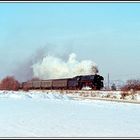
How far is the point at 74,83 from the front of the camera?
183 feet

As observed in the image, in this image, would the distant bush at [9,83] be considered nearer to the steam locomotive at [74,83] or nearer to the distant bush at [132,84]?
the steam locomotive at [74,83]

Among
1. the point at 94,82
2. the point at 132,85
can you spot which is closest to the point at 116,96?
the point at 132,85

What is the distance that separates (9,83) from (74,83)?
3569cm

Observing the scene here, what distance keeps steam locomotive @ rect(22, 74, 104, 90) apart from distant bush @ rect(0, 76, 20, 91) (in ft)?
41.1

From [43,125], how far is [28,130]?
133 centimetres

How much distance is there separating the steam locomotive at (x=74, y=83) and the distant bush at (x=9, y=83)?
12535 millimetres

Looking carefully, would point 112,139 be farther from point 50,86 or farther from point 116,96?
point 50,86

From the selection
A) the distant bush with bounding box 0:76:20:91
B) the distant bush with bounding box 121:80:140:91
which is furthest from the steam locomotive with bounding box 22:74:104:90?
the distant bush with bounding box 0:76:20:91

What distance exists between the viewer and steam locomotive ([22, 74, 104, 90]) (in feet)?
170

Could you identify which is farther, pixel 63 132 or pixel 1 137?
pixel 63 132

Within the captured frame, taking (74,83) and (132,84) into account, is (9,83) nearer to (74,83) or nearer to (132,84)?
(74,83)

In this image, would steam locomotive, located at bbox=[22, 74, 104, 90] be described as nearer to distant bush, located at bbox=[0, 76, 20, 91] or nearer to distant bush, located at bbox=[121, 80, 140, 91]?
distant bush, located at bbox=[121, 80, 140, 91]

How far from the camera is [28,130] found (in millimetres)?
11492

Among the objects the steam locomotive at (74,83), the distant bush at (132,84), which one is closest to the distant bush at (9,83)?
the steam locomotive at (74,83)
